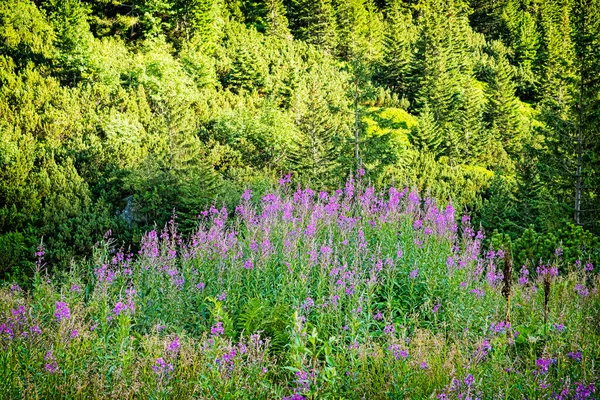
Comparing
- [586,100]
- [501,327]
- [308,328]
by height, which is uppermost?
[586,100]

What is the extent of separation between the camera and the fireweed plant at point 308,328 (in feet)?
9.82

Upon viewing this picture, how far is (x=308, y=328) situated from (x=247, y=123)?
18.7 m

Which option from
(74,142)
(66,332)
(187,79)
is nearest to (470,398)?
(66,332)

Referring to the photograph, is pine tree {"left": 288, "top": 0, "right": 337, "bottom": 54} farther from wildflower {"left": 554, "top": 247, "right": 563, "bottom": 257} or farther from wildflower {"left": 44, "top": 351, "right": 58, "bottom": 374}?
wildflower {"left": 44, "top": 351, "right": 58, "bottom": 374}

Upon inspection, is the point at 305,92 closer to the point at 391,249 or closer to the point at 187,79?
the point at 187,79

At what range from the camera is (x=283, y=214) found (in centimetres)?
600

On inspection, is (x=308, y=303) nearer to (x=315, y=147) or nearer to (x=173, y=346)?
(x=173, y=346)

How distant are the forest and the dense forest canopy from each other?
0.12 meters

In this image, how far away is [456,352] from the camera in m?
3.57

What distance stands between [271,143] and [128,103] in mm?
7290

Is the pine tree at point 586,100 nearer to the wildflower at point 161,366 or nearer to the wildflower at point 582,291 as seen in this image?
the wildflower at point 582,291

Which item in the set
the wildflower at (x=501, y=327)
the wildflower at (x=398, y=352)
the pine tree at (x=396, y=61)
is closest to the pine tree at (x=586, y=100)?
the wildflower at (x=501, y=327)

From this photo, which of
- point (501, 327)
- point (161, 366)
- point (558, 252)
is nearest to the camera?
point (161, 366)

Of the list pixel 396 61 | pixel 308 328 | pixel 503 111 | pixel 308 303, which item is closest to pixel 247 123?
pixel 308 328
